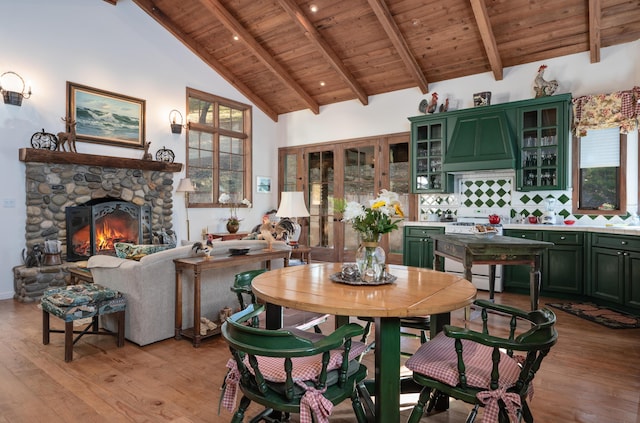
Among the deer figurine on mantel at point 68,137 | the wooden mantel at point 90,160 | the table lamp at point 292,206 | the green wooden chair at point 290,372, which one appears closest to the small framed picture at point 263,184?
the wooden mantel at point 90,160

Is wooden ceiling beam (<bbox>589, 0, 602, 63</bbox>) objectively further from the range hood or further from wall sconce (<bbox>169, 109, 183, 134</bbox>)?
wall sconce (<bbox>169, 109, 183, 134</bbox>)

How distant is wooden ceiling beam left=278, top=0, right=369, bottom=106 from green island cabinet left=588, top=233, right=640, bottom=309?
166 inches

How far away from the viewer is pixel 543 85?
5199 millimetres

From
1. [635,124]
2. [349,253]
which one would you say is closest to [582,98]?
[635,124]

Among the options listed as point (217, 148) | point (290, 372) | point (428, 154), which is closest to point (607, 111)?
point (428, 154)

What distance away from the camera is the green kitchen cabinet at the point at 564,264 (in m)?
4.60

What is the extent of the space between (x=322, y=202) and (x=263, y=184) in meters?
1.37

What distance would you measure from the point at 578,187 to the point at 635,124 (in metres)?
0.95

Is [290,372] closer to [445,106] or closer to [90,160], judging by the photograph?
[90,160]

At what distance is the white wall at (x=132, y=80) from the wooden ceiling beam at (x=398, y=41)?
0.37 meters

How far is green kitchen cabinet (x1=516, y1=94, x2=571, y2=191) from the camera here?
4922 mm

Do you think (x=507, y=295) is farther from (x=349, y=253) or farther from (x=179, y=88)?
(x=179, y=88)

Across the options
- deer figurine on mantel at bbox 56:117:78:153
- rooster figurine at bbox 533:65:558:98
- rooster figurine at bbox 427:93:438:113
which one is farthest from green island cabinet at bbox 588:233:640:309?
deer figurine on mantel at bbox 56:117:78:153

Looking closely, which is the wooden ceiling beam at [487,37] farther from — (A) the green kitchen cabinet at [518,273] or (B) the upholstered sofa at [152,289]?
(B) the upholstered sofa at [152,289]
